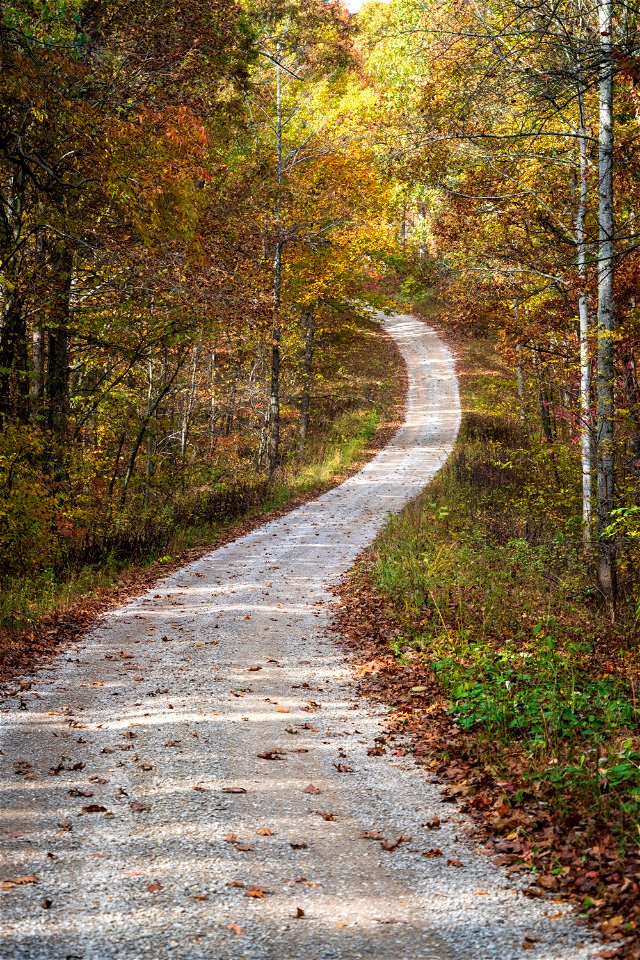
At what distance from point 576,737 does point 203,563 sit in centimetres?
899

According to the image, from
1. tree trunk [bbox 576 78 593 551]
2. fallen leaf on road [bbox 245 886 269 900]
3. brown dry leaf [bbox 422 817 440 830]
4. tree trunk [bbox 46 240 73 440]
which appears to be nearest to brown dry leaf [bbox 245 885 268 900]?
fallen leaf on road [bbox 245 886 269 900]

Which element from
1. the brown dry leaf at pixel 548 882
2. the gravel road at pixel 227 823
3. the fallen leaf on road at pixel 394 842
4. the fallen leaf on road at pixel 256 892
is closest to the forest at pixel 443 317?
the brown dry leaf at pixel 548 882

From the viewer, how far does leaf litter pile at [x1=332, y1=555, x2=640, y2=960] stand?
3.83 m

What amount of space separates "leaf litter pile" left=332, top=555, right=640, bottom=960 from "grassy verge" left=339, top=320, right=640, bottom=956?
1 cm

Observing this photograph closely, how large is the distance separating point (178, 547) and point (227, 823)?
34.4 feet

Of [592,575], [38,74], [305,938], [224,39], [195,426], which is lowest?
[305,938]

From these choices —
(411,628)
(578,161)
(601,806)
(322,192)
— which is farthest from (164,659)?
(322,192)

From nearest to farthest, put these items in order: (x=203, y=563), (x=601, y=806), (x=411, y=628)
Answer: (x=601, y=806)
(x=411, y=628)
(x=203, y=563)

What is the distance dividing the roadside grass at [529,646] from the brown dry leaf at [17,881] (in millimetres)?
3039

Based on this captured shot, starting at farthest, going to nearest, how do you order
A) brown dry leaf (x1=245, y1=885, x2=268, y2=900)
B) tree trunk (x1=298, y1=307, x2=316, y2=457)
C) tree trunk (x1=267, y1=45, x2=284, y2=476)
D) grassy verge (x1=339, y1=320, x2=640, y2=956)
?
tree trunk (x1=298, y1=307, x2=316, y2=457)
tree trunk (x1=267, y1=45, x2=284, y2=476)
grassy verge (x1=339, y1=320, x2=640, y2=956)
brown dry leaf (x1=245, y1=885, x2=268, y2=900)

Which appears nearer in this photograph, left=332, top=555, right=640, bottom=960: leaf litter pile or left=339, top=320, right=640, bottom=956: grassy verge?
left=332, top=555, right=640, bottom=960: leaf litter pile

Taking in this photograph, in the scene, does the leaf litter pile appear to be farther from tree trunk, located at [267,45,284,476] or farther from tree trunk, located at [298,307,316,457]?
tree trunk, located at [298,307,316,457]

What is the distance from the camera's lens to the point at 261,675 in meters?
7.94

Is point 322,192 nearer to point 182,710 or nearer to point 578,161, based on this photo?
point 578,161
